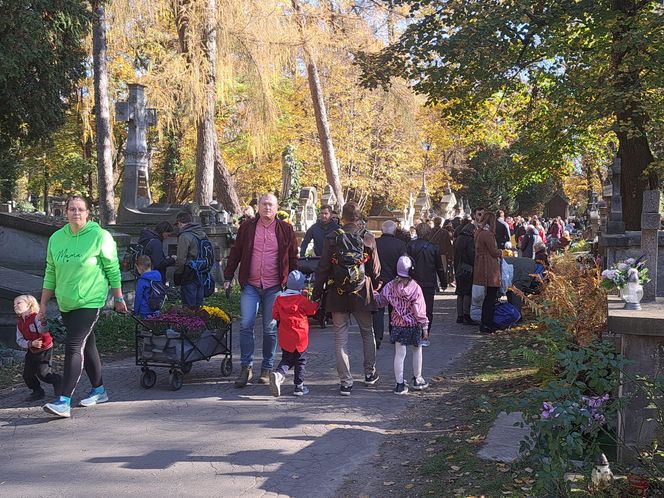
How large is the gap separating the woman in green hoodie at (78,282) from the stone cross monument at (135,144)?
13409 millimetres

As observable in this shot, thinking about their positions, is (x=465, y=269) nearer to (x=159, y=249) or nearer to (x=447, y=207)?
(x=159, y=249)

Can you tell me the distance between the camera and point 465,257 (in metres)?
13.8

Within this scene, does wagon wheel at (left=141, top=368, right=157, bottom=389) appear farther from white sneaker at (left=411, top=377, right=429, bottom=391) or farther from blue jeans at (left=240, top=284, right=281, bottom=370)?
white sneaker at (left=411, top=377, right=429, bottom=391)

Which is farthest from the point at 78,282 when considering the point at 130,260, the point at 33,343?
the point at 130,260

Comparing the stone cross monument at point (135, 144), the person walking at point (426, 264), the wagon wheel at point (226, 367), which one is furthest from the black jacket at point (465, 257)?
the stone cross monument at point (135, 144)

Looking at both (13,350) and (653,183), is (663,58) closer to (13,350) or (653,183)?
(653,183)

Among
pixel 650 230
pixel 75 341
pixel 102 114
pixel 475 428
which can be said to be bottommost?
pixel 475 428

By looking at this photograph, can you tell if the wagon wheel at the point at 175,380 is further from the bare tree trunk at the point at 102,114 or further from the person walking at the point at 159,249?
the bare tree trunk at the point at 102,114

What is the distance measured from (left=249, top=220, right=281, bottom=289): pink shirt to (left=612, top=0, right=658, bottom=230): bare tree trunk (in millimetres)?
6143

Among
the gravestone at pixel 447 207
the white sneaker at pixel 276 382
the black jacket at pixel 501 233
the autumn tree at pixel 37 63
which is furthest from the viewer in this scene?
the gravestone at pixel 447 207

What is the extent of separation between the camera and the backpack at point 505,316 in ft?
43.2

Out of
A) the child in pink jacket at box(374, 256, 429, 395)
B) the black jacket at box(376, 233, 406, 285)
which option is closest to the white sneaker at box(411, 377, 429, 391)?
the child in pink jacket at box(374, 256, 429, 395)

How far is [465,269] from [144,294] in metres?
6.10

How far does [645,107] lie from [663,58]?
109 centimetres
